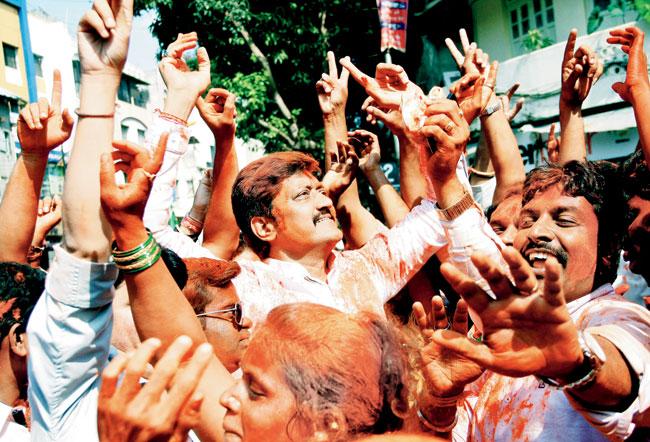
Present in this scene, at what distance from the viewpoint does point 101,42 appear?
1.72 metres

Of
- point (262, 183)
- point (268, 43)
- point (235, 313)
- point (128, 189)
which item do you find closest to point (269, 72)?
point (268, 43)

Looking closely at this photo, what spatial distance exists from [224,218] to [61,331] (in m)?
1.64

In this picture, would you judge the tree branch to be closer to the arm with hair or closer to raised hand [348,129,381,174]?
raised hand [348,129,381,174]

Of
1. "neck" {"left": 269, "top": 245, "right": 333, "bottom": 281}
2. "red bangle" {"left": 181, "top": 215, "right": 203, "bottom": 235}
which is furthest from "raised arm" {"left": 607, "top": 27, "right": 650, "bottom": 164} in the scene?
"red bangle" {"left": 181, "top": 215, "right": 203, "bottom": 235}

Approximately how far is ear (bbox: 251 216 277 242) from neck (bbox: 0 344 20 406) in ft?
3.74

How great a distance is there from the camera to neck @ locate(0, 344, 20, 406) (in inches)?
80.2

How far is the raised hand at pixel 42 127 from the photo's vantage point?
7.52 ft

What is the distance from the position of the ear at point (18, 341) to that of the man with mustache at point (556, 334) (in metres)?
1.26

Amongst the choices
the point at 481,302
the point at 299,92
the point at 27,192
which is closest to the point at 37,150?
the point at 27,192

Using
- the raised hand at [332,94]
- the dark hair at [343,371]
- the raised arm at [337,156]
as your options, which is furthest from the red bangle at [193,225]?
the dark hair at [343,371]

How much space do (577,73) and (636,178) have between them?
43.6 inches

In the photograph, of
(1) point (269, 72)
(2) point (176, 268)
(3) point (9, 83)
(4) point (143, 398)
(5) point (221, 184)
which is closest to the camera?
(4) point (143, 398)

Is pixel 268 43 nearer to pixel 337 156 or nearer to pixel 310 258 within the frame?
pixel 337 156

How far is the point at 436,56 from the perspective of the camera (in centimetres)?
1554
